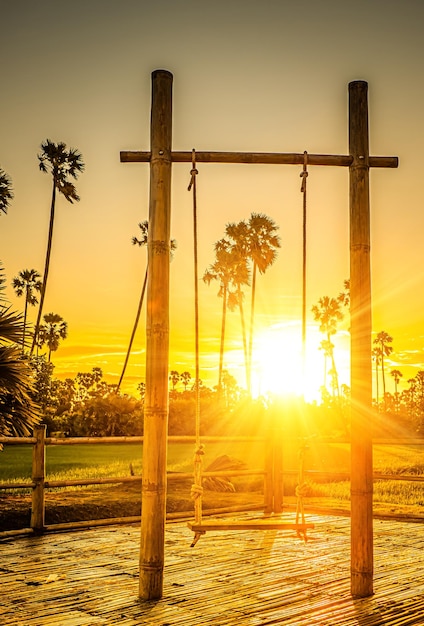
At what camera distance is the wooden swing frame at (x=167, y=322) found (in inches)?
171

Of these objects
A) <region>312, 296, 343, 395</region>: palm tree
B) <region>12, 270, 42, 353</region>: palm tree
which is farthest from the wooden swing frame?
<region>312, 296, 343, 395</region>: palm tree

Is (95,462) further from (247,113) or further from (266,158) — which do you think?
(266,158)

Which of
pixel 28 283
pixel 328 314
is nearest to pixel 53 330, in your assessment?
pixel 28 283

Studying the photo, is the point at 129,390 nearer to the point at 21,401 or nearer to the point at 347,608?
the point at 21,401

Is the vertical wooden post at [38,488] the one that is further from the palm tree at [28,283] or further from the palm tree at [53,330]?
the palm tree at [53,330]

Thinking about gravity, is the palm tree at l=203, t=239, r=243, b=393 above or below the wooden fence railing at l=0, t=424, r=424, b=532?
above

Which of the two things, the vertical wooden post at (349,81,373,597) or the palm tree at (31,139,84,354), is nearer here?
the vertical wooden post at (349,81,373,597)

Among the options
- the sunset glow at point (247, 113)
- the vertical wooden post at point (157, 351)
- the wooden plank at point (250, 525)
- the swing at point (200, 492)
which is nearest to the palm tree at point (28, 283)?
the sunset glow at point (247, 113)

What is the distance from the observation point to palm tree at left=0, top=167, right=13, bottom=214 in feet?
53.1

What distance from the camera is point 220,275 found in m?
29.3

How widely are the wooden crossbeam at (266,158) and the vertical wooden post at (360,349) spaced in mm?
117

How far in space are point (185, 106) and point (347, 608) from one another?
4091 mm

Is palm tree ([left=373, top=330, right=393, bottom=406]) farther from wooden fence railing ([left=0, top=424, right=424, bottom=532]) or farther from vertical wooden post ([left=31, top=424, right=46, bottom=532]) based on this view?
vertical wooden post ([left=31, top=424, right=46, bottom=532])

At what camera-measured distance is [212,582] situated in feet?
15.7
